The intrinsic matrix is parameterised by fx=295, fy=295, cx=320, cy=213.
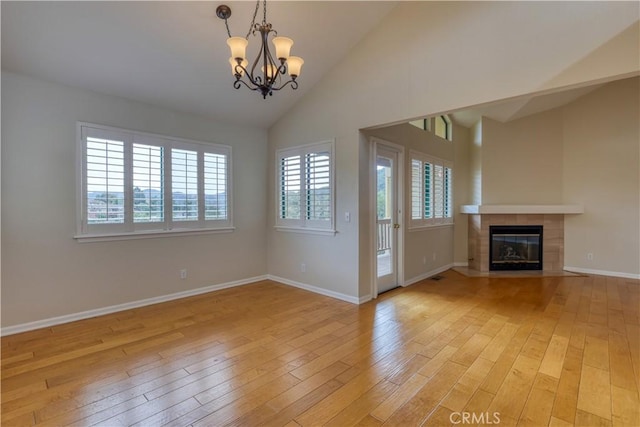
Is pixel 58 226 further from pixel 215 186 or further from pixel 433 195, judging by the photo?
pixel 433 195

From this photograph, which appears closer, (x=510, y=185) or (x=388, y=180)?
(x=388, y=180)

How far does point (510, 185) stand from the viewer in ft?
19.2

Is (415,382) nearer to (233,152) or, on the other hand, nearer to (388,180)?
(388,180)

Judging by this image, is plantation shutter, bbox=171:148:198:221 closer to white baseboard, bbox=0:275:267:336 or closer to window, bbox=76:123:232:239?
window, bbox=76:123:232:239

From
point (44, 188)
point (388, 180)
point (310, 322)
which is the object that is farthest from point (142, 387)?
point (388, 180)

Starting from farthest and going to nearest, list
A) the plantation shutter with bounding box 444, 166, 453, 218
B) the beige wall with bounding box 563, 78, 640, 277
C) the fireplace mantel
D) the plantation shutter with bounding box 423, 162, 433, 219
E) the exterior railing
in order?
the plantation shutter with bounding box 444, 166, 453, 218
the fireplace mantel
the plantation shutter with bounding box 423, 162, 433, 219
the beige wall with bounding box 563, 78, 640, 277
the exterior railing

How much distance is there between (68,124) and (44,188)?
28.6 inches

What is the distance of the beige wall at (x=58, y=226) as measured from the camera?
2910 mm

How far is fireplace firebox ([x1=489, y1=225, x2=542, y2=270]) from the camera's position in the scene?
5.74m

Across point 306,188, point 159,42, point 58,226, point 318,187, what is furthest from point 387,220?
point 58,226

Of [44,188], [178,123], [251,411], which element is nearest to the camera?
[251,411]

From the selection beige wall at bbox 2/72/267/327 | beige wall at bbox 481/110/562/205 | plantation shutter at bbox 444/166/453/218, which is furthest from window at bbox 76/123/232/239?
beige wall at bbox 481/110/562/205

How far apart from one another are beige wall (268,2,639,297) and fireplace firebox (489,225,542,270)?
3.33 meters

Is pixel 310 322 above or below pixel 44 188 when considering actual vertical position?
below
